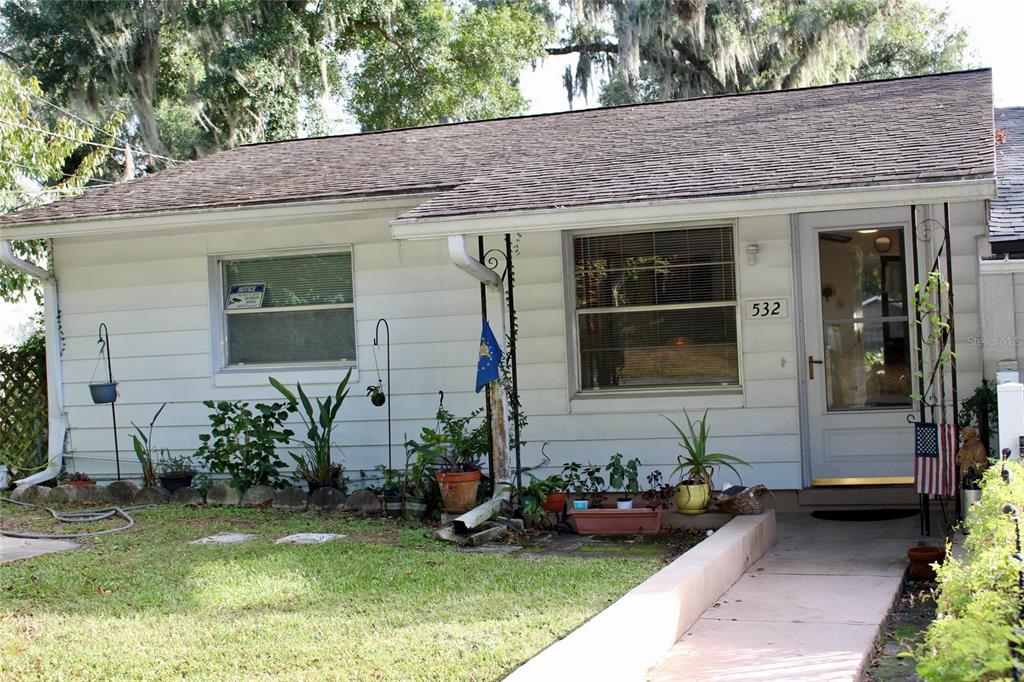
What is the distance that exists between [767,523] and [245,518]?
4.10 meters

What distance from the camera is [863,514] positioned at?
343 inches

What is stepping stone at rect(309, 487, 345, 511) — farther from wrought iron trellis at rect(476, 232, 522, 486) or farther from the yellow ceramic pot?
the yellow ceramic pot

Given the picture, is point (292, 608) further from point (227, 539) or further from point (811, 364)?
point (811, 364)

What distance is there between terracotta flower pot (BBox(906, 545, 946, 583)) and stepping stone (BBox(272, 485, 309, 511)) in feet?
16.2

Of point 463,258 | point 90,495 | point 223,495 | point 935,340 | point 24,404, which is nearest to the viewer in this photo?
point 935,340

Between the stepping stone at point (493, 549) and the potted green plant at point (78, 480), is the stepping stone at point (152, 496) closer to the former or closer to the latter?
the potted green plant at point (78, 480)

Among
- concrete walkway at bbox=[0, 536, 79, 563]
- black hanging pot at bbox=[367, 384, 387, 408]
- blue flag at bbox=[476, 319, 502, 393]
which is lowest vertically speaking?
concrete walkway at bbox=[0, 536, 79, 563]

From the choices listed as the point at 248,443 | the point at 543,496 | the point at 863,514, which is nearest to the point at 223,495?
the point at 248,443

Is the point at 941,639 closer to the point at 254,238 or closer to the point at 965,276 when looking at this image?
the point at 965,276

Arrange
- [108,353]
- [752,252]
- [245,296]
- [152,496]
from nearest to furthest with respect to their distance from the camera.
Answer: [752,252] → [152,496] → [245,296] → [108,353]

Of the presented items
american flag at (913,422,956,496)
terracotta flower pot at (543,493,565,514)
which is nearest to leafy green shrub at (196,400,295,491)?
terracotta flower pot at (543,493,565,514)

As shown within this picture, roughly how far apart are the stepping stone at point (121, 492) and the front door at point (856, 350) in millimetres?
5906

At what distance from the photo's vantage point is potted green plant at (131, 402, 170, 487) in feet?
32.9

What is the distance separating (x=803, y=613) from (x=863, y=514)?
3.31 metres
